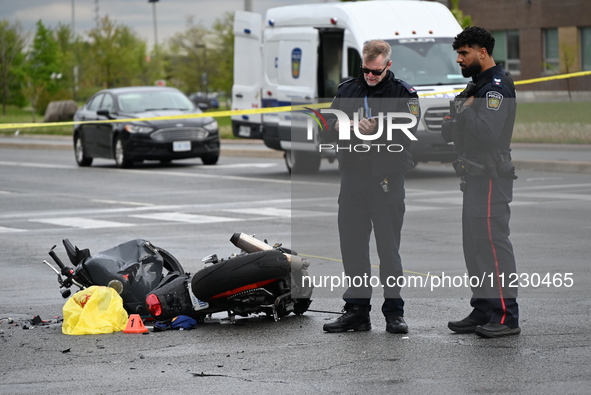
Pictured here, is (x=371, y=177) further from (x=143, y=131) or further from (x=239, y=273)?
(x=143, y=131)

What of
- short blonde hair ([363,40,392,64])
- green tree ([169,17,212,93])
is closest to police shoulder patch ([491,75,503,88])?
short blonde hair ([363,40,392,64])

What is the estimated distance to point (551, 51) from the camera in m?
58.4

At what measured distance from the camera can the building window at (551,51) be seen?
57.9 metres

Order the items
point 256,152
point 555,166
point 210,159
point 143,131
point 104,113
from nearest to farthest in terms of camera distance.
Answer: point 555,166, point 143,131, point 104,113, point 210,159, point 256,152

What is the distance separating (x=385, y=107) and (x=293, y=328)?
5.01 feet

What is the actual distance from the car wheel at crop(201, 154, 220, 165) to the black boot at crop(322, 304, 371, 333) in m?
16.6

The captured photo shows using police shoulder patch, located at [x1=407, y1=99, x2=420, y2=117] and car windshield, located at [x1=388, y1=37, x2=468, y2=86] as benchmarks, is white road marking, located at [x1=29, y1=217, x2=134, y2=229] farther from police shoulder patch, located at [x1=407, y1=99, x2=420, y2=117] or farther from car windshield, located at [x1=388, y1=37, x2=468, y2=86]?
police shoulder patch, located at [x1=407, y1=99, x2=420, y2=117]

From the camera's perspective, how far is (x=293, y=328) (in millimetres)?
7371

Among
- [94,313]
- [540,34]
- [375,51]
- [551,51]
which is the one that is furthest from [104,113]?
[551,51]

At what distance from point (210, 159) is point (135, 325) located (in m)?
16.5

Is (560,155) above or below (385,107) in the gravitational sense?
Result: below

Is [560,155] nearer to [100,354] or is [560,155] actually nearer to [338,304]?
[338,304]

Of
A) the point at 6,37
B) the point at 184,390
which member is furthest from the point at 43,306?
the point at 6,37

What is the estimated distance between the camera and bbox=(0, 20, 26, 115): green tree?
2776 inches
